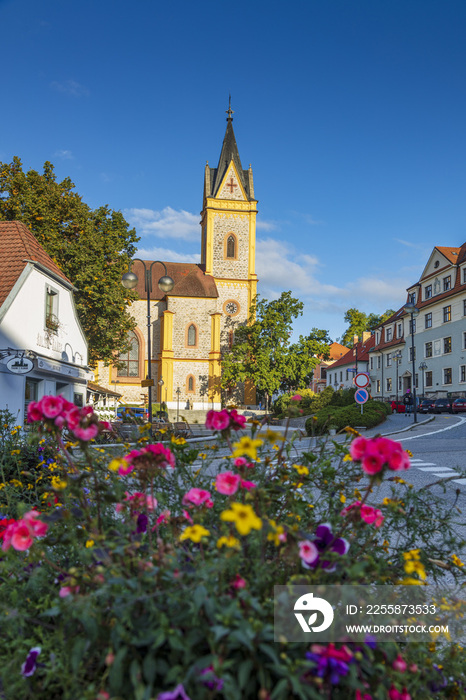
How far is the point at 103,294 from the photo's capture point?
24.0m

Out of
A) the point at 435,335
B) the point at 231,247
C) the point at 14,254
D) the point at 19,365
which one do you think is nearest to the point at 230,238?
the point at 231,247

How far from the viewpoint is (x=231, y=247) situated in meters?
53.3

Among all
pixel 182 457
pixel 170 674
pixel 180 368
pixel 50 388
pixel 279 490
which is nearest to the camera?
pixel 170 674

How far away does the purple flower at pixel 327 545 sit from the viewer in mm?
1604

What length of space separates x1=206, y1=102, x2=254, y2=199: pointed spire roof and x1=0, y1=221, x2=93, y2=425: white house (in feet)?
129


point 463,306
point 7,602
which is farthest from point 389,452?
point 463,306

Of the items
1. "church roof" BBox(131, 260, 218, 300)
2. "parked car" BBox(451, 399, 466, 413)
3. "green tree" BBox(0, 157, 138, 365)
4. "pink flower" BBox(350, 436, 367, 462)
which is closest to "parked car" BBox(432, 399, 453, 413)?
"parked car" BBox(451, 399, 466, 413)

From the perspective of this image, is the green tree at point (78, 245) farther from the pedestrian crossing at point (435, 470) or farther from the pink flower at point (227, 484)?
the pink flower at point (227, 484)

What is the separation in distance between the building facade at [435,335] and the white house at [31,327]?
2754 centimetres

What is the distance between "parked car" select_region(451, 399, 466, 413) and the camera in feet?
107

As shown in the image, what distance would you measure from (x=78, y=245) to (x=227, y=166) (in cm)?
3433

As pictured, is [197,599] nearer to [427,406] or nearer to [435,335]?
[427,406]

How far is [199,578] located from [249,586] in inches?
7.0

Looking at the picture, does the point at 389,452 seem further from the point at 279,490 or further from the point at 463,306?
the point at 463,306
